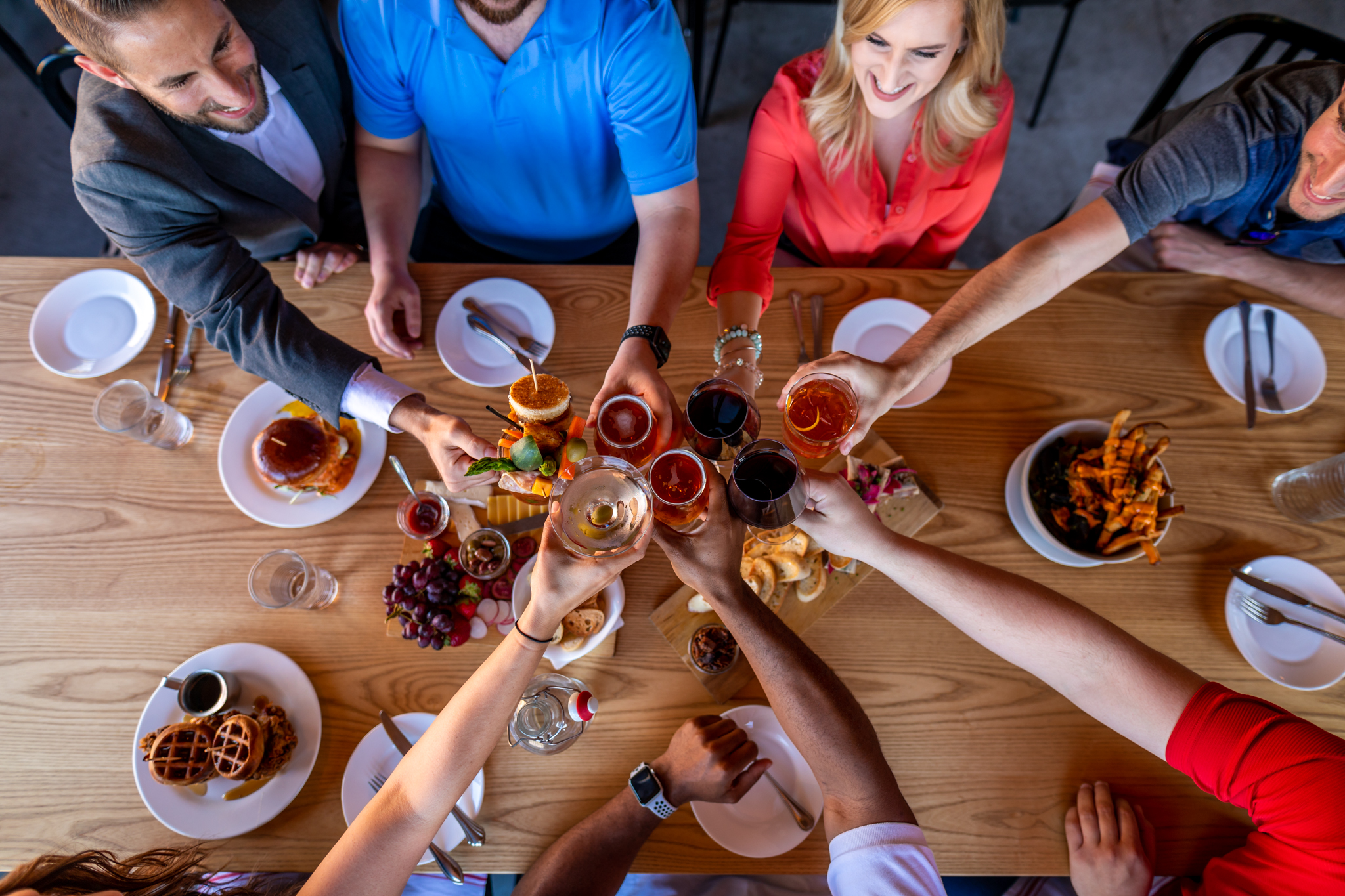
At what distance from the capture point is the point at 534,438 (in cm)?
149

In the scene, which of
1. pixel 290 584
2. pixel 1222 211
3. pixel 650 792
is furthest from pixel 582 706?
pixel 1222 211

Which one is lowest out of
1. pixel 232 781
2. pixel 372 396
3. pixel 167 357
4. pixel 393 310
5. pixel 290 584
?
pixel 232 781

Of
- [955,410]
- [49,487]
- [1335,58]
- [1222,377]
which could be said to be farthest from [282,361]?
[1335,58]

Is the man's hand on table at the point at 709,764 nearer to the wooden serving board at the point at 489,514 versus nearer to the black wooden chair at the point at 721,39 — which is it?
the wooden serving board at the point at 489,514

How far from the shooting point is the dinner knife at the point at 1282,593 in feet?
5.05

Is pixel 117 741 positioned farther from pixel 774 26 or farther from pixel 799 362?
pixel 774 26

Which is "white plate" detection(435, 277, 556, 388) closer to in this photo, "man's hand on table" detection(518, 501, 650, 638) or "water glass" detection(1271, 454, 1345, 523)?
"man's hand on table" detection(518, 501, 650, 638)

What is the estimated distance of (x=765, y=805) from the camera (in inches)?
59.2

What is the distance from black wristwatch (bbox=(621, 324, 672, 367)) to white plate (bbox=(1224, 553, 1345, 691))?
1.55 m

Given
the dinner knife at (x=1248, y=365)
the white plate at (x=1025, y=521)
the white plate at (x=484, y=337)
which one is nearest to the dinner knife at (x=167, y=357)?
the white plate at (x=484, y=337)

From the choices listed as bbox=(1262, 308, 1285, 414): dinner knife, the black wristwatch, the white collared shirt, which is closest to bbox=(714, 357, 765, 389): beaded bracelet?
the black wristwatch

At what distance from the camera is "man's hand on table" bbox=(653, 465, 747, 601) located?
1.41 metres

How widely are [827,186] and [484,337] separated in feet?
3.97

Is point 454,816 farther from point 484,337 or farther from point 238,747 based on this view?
point 484,337
